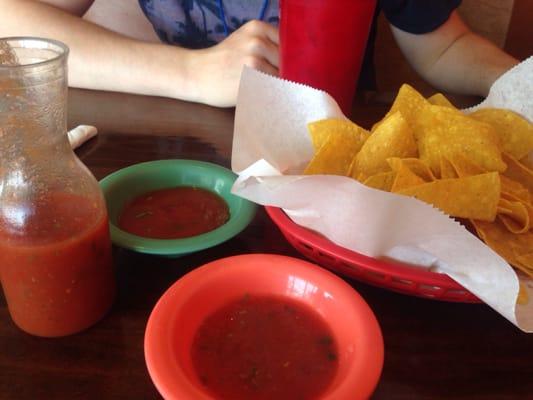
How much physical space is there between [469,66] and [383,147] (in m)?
0.85

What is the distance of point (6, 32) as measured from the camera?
1297 mm

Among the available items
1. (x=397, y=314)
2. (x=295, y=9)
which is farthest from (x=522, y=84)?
(x=397, y=314)

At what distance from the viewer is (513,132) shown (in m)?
0.88

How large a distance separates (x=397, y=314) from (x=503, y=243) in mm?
170

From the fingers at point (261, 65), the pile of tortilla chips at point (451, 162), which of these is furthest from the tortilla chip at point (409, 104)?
the fingers at point (261, 65)

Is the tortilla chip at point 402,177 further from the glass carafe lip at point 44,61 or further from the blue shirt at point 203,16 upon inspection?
the blue shirt at point 203,16

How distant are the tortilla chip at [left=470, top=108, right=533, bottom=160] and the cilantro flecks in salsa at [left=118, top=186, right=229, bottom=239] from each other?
0.48m

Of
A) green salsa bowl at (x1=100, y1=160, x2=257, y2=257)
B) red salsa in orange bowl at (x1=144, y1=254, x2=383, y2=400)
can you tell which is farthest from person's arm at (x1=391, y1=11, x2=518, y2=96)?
red salsa in orange bowl at (x1=144, y1=254, x2=383, y2=400)

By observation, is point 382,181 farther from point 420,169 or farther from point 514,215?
point 514,215

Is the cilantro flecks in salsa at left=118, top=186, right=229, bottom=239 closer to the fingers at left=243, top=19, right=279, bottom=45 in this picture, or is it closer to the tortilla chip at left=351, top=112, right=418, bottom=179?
the tortilla chip at left=351, top=112, right=418, bottom=179

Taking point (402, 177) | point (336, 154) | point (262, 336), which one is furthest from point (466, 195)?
point (262, 336)

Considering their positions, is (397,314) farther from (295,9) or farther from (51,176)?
(295,9)

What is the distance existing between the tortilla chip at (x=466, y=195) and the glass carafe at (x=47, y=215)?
1.33 ft

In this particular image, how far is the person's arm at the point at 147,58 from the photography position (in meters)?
1.21
